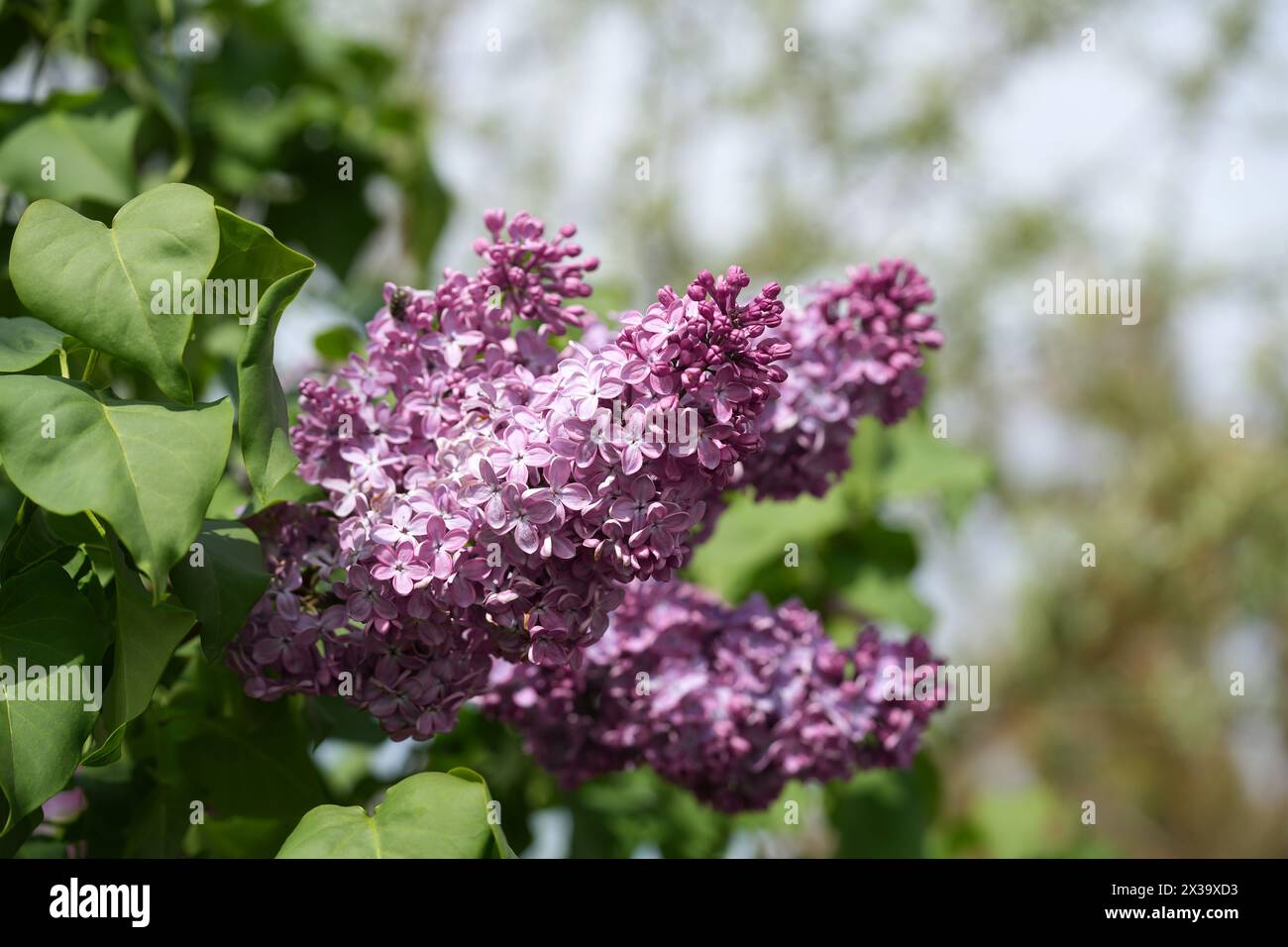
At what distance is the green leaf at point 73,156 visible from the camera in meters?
1.61

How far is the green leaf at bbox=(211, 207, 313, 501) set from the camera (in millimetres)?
909

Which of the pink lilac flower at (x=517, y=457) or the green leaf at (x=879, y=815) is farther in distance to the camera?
the green leaf at (x=879, y=815)

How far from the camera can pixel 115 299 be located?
93cm

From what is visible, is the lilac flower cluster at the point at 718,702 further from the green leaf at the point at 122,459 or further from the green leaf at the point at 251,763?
the green leaf at the point at 122,459

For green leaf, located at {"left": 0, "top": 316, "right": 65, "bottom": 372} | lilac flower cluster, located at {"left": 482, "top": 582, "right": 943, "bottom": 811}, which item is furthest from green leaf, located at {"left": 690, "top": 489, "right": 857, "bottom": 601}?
green leaf, located at {"left": 0, "top": 316, "right": 65, "bottom": 372}

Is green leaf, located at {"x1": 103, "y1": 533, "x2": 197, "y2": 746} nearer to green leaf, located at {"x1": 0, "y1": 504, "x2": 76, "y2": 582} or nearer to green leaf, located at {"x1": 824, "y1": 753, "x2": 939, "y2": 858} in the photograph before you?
green leaf, located at {"x1": 0, "y1": 504, "x2": 76, "y2": 582}

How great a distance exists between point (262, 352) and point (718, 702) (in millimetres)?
594

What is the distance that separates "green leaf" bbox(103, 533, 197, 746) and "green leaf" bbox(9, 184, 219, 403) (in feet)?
0.49

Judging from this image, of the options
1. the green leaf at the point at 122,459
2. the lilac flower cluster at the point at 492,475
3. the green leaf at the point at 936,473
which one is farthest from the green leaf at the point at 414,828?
the green leaf at the point at 936,473

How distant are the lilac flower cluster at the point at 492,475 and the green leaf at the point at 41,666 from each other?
0.18m

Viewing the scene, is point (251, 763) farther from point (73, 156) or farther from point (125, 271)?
point (73, 156)

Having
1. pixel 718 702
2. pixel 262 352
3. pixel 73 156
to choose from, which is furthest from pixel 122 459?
pixel 73 156

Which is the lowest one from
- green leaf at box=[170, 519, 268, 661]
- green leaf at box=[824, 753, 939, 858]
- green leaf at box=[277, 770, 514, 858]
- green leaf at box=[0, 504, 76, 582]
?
green leaf at box=[824, 753, 939, 858]
